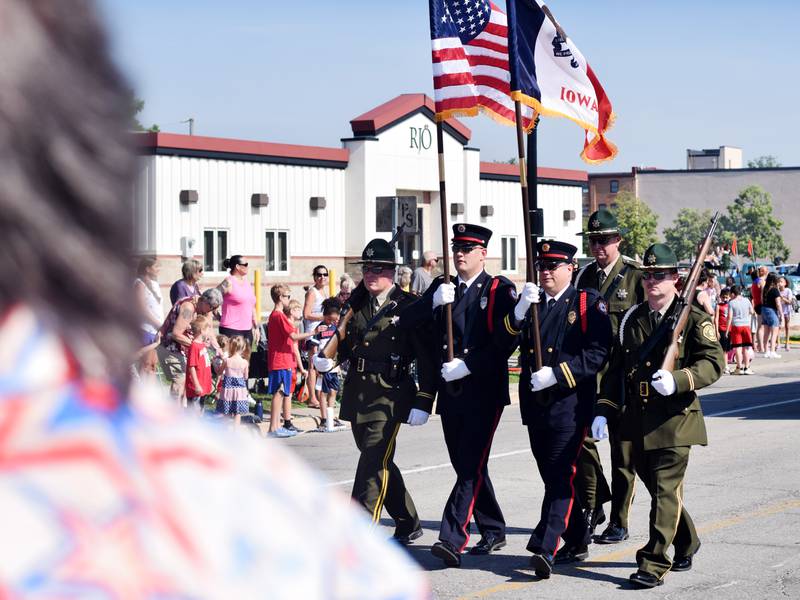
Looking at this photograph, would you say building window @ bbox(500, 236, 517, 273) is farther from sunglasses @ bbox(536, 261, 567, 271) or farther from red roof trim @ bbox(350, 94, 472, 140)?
sunglasses @ bbox(536, 261, 567, 271)

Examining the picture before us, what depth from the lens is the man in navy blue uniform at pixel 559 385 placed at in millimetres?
7367

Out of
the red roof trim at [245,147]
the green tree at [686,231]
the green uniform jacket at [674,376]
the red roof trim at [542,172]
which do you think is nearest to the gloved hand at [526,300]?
the green uniform jacket at [674,376]

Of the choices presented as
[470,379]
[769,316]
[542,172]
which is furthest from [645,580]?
[542,172]

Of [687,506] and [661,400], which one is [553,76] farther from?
[687,506]

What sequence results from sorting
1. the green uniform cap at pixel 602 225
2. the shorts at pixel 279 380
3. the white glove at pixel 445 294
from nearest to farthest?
the white glove at pixel 445 294, the green uniform cap at pixel 602 225, the shorts at pixel 279 380

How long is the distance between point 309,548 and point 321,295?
48.8ft

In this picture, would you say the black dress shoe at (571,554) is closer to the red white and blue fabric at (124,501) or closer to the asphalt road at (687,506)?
the asphalt road at (687,506)

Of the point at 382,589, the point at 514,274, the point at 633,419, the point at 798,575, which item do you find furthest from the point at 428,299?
the point at 514,274

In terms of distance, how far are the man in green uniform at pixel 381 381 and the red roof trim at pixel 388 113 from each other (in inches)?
1025

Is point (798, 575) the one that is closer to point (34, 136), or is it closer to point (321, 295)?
point (34, 136)

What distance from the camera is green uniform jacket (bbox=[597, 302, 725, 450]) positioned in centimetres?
715

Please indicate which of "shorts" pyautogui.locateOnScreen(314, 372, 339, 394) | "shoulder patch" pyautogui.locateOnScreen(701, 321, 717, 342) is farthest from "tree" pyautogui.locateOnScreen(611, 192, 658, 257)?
"shoulder patch" pyautogui.locateOnScreen(701, 321, 717, 342)

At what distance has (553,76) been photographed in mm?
9359

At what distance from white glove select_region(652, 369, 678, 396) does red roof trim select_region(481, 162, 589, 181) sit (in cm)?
3164
